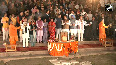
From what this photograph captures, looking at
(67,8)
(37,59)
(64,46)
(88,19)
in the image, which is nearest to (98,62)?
(64,46)

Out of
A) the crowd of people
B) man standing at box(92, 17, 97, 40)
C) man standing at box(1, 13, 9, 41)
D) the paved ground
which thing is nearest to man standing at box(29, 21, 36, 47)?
the crowd of people

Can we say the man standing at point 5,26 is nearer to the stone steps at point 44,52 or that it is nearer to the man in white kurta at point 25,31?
the man in white kurta at point 25,31

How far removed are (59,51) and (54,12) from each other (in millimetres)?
4343

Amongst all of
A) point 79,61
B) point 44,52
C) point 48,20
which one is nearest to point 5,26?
point 48,20

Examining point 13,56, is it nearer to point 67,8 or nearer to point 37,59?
point 37,59

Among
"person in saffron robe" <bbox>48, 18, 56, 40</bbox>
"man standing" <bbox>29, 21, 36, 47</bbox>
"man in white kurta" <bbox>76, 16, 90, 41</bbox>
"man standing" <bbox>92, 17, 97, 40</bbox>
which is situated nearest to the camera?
"man standing" <bbox>29, 21, 36, 47</bbox>

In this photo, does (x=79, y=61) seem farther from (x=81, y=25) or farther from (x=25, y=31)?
(x=81, y=25)

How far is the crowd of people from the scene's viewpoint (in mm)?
10719

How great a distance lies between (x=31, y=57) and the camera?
27.6ft

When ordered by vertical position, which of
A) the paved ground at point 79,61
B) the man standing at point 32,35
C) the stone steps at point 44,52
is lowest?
the paved ground at point 79,61

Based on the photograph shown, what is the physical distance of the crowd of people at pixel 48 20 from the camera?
10719mm

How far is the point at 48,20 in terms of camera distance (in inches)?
458

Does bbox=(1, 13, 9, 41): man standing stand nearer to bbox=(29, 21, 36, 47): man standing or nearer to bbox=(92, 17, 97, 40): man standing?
bbox=(29, 21, 36, 47): man standing

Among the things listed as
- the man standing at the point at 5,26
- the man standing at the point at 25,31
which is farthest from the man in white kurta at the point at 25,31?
Result: the man standing at the point at 5,26
